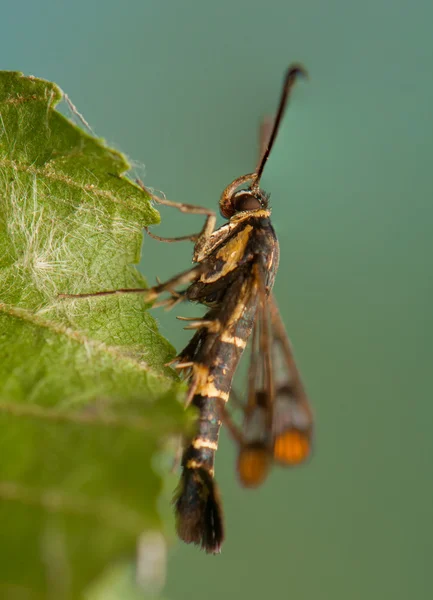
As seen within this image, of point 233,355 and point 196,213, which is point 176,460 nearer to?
point 233,355

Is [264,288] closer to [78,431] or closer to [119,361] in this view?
[119,361]

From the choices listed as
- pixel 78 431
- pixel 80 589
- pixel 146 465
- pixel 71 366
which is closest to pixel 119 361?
pixel 71 366

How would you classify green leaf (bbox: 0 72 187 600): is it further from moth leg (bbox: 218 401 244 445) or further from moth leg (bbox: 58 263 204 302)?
moth leg (bbox: 218 401 244 445)

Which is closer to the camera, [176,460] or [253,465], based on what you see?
[253,465]

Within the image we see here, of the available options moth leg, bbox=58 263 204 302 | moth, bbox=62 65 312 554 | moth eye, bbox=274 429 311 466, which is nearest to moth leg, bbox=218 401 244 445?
moth, bbox=62 65 312 554

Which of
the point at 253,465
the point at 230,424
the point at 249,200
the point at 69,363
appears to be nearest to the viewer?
the point at 69,363

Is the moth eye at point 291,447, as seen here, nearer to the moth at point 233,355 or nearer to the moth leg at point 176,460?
the moth at point 233,355

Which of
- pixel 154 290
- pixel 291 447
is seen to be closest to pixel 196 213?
pixel 154 290

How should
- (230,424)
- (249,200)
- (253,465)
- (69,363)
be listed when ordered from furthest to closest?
(249,200)
(230,424)
(253,465)
(69,363)
